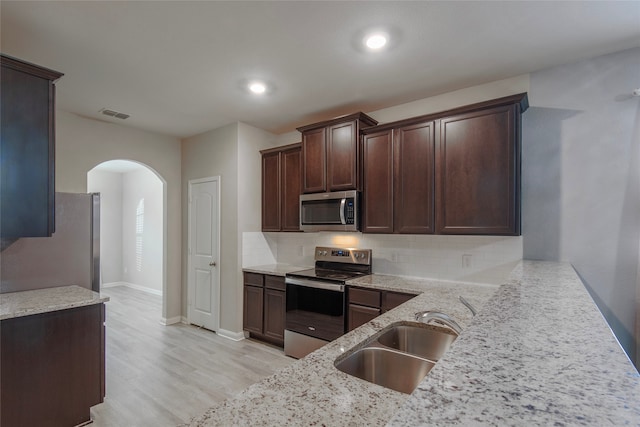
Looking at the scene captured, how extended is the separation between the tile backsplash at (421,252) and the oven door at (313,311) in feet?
2.22

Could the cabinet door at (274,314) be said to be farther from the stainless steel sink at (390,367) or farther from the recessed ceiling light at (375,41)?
the recessed ceiling light at (375,41)

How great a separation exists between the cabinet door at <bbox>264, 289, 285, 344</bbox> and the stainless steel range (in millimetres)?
136

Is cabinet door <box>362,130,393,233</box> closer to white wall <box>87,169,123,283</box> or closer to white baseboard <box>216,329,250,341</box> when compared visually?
white baseboard <box>216,329,250,341</box>

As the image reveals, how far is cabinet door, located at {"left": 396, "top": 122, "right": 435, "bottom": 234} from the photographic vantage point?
2824 millimetres

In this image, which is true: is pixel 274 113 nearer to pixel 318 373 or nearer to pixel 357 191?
pixel 357 191

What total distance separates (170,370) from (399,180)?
3009 mm

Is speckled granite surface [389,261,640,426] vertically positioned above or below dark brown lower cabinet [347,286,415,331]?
above

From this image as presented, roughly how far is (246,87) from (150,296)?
5.23m

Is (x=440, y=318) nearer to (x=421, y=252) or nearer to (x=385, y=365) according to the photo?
(x=385, y=365)

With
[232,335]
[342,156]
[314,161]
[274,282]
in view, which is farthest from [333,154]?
[232,335]

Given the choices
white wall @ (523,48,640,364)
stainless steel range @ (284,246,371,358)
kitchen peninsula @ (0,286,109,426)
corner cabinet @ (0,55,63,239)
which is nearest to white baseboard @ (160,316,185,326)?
stainless steel range @ (284,246,371,358)

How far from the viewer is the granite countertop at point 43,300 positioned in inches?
74.6

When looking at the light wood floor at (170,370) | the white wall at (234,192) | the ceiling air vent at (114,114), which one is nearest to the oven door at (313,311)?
the light wood floor at (170,370)

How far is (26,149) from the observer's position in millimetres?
2041
